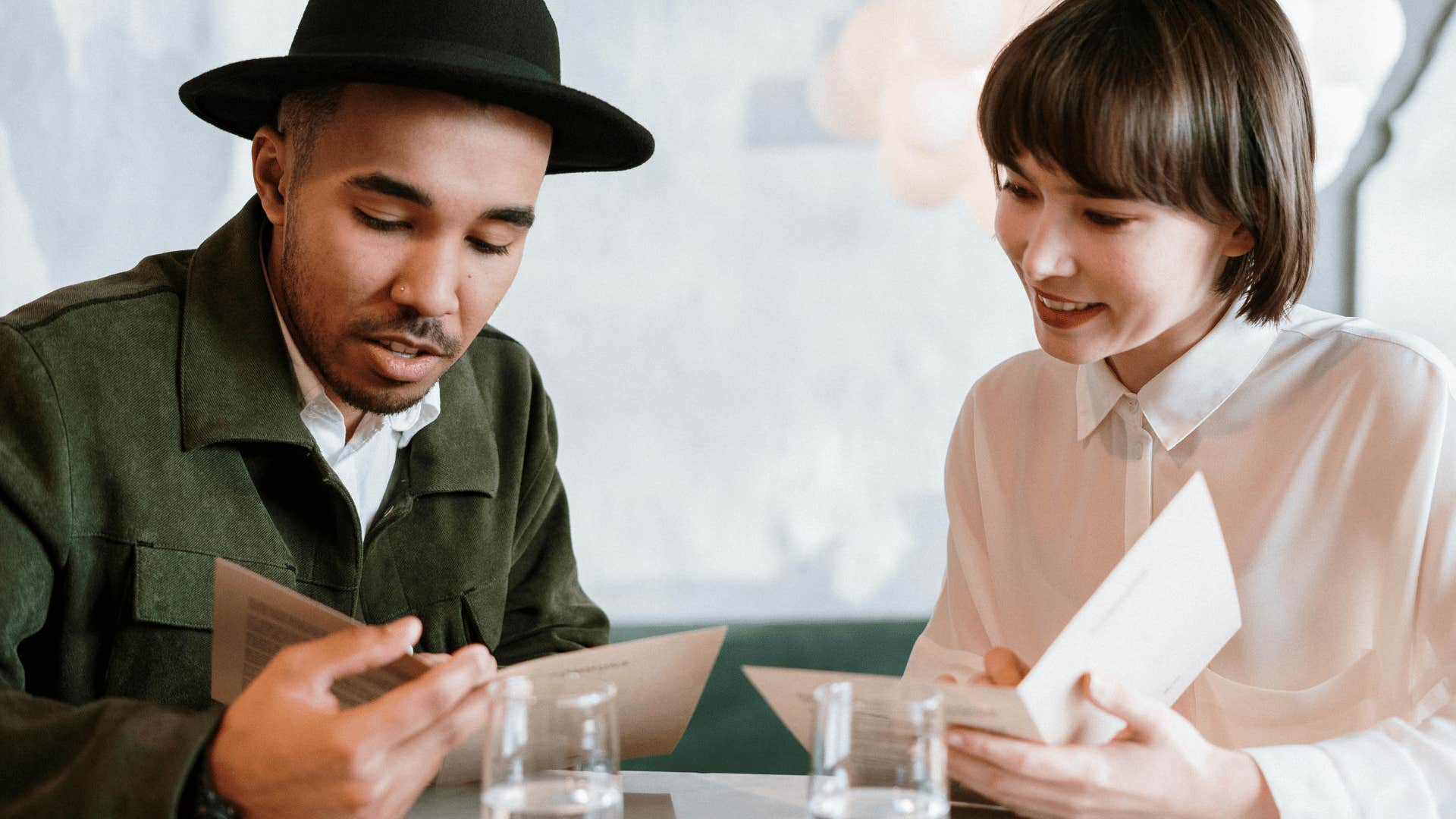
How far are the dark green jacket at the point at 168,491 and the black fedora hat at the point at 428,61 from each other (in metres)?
0.17

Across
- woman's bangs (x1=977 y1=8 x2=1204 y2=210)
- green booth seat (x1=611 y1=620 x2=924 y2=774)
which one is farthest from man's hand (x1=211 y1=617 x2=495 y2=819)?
green booth seat (x1=611 y1=620 x2=924 y2=774)

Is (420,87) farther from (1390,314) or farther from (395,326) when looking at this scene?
(1390,314)

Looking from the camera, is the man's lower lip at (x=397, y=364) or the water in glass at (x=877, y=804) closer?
the water in glass at (x=877, y=804)

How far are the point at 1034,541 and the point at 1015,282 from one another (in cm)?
143

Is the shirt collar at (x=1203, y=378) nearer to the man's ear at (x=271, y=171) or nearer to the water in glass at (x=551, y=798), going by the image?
the water in glass at (x=551, y=798)

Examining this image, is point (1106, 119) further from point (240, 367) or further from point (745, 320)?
point (745, 320)

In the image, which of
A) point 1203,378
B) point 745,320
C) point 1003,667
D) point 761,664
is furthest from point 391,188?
point 745,320

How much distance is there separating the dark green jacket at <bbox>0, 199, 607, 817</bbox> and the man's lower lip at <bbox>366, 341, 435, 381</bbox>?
0.10 metres

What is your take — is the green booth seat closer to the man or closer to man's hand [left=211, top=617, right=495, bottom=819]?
the man

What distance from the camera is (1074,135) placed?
123 cm

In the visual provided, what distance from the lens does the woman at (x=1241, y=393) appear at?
1.22 m

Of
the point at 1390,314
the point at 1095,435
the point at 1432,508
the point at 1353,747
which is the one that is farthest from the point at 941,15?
the point at 1390,314

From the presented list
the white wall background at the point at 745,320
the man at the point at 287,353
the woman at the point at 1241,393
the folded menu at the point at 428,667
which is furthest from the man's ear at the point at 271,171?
the white wall background at the point at 745,320

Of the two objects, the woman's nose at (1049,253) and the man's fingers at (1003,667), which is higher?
the woman's nose at (1049,253)
